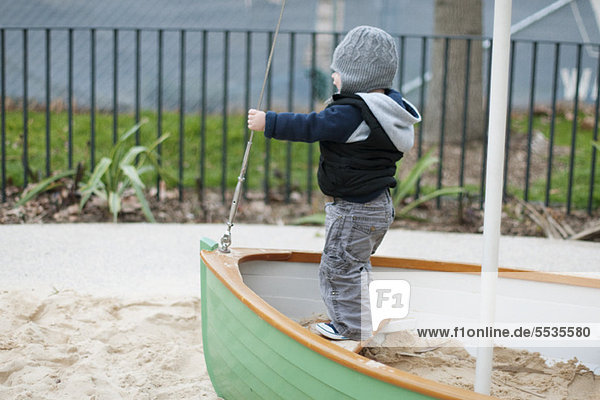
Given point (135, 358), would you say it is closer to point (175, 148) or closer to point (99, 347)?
point (99, 347)

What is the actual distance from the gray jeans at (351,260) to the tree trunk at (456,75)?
559 centimetres

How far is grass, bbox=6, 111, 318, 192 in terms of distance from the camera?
22.5ft

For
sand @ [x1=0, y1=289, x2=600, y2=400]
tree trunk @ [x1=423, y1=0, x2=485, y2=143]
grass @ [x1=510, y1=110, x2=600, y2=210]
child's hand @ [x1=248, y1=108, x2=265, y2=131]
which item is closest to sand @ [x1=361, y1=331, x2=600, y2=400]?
sand @ [x1=0, y1=289, x2=600, y2=400]

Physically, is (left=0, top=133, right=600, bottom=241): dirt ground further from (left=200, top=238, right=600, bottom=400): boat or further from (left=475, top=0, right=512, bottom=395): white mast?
(left=475, top=0, right=512, bottom=395): white mast

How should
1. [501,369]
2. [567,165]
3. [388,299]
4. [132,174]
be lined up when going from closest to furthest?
[501,369], [388,299], [132,174], [567,165]

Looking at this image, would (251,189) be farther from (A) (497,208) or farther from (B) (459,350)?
(A) (497,208)

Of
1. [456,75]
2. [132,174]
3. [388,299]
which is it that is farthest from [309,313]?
[456,75]

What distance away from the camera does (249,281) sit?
9.36 ft

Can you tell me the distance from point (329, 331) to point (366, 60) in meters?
1.03

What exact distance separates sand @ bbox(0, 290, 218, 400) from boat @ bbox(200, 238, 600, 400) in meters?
0.29

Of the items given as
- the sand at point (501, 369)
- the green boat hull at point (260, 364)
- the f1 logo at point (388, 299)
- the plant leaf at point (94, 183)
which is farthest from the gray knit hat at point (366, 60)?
the plant leaf at point (94, 183)

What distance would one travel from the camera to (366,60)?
101 inches

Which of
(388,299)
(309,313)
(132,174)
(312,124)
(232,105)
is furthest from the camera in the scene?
(232,105)

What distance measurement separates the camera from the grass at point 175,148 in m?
6.86
